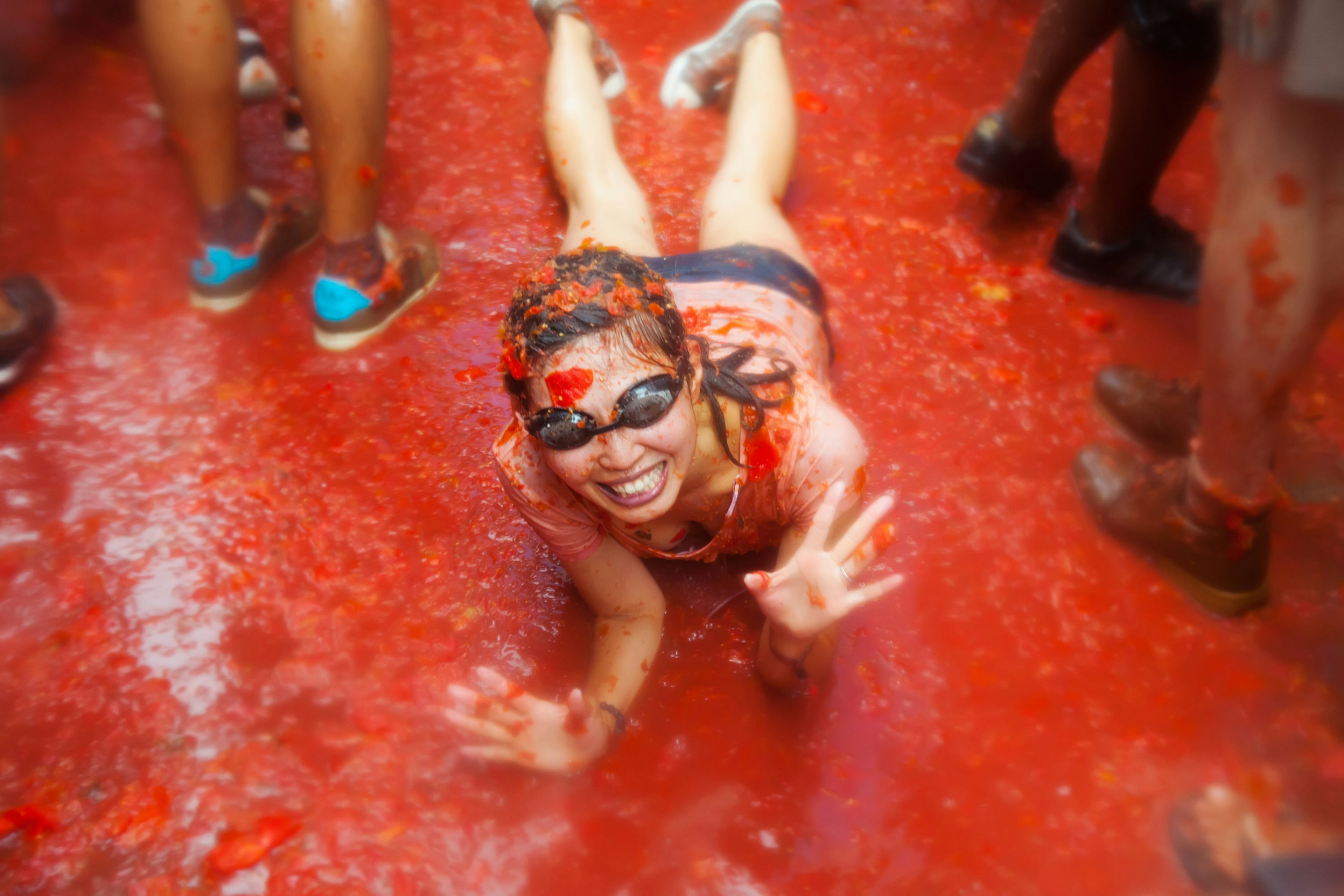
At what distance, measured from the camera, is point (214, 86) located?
2.50 metres

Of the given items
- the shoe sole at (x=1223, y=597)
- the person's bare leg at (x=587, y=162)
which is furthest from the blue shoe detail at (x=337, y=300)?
the shoe sole at (x=1223, y=597)

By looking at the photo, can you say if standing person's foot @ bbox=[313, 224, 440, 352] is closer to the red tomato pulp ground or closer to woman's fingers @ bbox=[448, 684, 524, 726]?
the red tomato pulp ground

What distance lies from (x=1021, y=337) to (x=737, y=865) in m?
1.70

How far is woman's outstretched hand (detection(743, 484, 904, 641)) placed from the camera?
1.46 metres

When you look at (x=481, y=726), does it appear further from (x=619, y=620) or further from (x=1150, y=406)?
(x=1150, y=406)

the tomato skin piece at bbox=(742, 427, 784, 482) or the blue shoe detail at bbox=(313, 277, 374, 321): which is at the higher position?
the tomato skin piece at bbox=(742, 427, 784, 482)

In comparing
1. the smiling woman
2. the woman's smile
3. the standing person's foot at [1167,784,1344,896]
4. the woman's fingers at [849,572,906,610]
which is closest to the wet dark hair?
the smiling woman

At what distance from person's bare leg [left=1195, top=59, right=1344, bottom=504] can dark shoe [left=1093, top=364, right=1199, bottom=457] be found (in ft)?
1.56

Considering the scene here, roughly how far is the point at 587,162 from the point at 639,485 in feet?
4.80

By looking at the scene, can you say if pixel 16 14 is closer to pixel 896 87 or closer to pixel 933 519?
pixel 896 87

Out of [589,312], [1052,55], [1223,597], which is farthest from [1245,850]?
[1052,55]

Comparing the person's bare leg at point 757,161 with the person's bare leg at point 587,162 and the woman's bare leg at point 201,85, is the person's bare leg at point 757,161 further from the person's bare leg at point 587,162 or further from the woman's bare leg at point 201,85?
the woman's bare leg at point 201,85

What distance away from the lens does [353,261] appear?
8.43ft

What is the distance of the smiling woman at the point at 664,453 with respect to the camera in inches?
58.1
